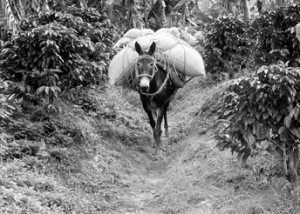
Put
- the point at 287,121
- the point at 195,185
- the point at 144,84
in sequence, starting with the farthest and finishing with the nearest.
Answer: the point at 144,84 → the point at 195,185 → the point at 287,121

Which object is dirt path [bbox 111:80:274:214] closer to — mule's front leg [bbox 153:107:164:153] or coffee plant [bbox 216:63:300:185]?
mule's front leg [bbox 153:107:164:153]

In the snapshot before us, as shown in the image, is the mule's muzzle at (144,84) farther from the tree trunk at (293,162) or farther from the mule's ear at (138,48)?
the tree trunk at (293,162)

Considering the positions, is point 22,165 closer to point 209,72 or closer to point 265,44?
point 265,44

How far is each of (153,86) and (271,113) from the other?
15.1 ft

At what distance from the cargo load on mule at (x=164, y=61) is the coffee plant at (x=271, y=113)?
14.0 feet

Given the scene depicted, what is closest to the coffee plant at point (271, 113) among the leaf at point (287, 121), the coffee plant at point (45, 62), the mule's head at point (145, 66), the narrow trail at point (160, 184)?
the leaf at point (287, 121)

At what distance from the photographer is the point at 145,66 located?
8.98 metres

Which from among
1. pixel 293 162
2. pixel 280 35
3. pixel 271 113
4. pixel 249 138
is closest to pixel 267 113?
pixel 271 113

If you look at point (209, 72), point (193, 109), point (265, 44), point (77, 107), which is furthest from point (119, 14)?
point (265, 44)

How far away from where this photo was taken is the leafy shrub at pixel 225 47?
12.8m

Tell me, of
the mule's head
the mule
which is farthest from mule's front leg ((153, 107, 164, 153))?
the mule's head

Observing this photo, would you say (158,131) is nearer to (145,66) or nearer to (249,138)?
(145,66)

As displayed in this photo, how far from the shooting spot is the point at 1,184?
199 inches

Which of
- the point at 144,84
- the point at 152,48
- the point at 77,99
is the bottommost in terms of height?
the point at 77,99
